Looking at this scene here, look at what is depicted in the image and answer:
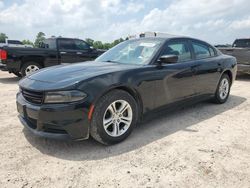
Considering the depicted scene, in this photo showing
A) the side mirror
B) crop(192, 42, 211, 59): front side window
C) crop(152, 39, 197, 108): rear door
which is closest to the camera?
the side mirror

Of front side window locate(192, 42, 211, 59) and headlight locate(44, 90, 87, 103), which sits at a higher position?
front side window locate(192, 42, 211, 59)

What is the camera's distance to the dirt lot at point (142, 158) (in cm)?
284

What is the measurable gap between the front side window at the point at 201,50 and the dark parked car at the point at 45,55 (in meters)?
4.95

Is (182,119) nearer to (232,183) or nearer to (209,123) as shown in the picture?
(209,123)

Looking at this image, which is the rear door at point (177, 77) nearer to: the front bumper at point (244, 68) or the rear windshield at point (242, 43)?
the front bumper at point (244, 68)

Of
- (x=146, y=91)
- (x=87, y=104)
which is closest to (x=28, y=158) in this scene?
(x=87, y=104)

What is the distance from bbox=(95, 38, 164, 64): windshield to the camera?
4352mm

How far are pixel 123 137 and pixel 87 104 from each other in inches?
31.9

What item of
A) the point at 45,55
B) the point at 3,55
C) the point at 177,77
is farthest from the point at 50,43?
the point at 177,77

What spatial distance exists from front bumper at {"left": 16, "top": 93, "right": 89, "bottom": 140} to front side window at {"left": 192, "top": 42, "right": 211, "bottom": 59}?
285 cm

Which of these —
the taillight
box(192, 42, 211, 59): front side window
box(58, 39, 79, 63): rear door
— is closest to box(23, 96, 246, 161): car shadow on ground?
box(192, 42, 211, 59): front side window

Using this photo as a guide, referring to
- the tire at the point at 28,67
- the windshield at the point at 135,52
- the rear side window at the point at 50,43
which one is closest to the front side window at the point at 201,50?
the windshield at the point at 135,52

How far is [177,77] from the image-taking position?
14.9 feet

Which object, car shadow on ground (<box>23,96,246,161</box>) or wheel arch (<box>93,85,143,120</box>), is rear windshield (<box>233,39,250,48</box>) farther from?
wheel arch (<box>93,85,143,120</box>)
